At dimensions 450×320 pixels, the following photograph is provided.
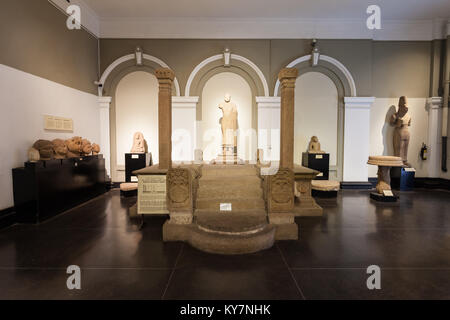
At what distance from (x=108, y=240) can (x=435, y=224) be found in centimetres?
537

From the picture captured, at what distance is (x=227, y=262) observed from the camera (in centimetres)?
300

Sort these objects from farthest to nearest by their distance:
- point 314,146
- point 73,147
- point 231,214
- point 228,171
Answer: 1. point 314,146
2. point 73,147
3. point 228,171
4. point 231,214

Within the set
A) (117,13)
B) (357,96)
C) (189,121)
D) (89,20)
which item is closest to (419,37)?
(357,96)

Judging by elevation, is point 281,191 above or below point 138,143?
below

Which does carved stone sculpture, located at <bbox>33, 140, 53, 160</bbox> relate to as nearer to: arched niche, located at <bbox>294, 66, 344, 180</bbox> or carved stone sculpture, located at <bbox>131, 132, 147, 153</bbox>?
carved stone sculpture, located at <bbox>131, 132, 147, 153</bbox>

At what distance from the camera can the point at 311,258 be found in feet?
10.1

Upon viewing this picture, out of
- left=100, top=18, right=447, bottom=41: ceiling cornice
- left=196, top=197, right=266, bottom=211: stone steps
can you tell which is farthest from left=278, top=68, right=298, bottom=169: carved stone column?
left=100, top=18, right=447, bottom=41: ceiling cornice

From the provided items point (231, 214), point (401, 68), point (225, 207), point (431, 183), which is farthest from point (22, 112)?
point (431, 183)

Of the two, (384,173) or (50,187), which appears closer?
(50,187)

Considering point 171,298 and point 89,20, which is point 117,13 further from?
point 171,298

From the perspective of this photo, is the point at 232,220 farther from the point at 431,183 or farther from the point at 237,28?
the point at 431,183

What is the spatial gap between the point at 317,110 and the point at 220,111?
9.88ft

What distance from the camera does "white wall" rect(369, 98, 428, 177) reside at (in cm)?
783

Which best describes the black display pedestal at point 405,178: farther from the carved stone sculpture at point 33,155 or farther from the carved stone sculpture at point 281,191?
the carved stone sculpture at point 33,155
